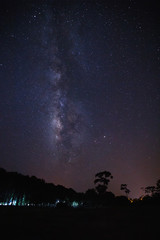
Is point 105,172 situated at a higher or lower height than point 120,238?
higher

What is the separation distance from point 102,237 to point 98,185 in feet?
127

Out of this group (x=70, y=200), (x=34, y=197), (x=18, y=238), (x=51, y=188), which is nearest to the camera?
(x=18, y=238)

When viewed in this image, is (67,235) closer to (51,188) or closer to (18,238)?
(18,238)

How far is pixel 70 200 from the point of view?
90.2 meters

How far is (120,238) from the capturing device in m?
10.5

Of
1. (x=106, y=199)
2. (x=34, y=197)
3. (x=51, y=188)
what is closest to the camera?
(x=106, y=199)

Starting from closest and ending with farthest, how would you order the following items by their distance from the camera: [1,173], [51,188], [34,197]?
[1,173] → [34,197] → [51,188]

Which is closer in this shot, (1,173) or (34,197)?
(1,173)

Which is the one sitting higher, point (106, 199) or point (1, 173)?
point (1, 173)

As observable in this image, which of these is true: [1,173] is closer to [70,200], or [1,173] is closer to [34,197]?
[34,197]

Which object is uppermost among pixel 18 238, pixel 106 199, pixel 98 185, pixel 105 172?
pixel 105 172

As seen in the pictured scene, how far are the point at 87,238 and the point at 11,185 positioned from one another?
183 feet

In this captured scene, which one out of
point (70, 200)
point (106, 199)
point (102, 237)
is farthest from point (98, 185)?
point (70, 200)

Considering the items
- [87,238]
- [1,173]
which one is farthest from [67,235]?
[1,173]
